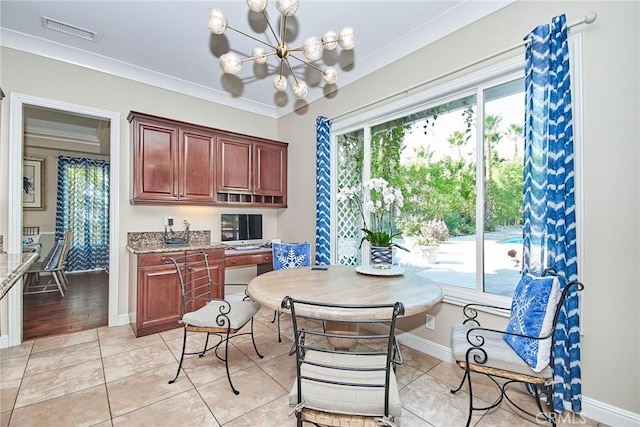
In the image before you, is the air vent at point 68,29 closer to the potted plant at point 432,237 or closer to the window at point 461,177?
the window at point 461,177

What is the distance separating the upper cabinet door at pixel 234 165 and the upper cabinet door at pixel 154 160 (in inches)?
21.8

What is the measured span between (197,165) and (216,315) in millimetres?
2056

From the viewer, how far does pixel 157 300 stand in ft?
9.84

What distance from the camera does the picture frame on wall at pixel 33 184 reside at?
5508 millimetres

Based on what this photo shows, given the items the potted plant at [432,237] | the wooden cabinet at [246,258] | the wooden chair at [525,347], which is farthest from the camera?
the wooden cabinet at [246,258]

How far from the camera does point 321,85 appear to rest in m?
3.67

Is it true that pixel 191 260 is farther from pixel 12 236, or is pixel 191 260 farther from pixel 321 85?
pixel 321 85

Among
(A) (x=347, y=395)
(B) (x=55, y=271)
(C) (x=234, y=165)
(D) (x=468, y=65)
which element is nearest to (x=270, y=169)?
(C) (x=234, y=165)

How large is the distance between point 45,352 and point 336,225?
3.11m

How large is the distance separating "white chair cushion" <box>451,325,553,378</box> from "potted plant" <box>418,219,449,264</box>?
37.5 inches

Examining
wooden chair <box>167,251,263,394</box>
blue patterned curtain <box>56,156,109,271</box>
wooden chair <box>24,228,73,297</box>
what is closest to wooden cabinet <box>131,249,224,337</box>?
wooden chair <box>167,251,263,394</box>

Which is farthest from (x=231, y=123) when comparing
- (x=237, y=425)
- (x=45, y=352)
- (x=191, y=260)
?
(x=237, y=425)

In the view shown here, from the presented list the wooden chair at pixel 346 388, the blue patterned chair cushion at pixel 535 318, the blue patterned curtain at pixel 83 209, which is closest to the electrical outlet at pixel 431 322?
the blue patterned chair cushion at pixel 535 318

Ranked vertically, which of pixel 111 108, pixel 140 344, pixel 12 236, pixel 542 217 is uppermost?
pixel 111 108
